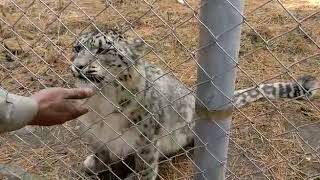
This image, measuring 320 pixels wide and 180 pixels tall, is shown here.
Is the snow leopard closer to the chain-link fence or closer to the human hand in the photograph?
the chain-link fence

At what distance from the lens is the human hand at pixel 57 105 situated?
220 cm

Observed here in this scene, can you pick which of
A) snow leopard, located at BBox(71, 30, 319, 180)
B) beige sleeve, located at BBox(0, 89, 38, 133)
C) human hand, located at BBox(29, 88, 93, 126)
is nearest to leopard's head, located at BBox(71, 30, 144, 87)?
snow leopard, located at BBox(71, 30, 319, 180)

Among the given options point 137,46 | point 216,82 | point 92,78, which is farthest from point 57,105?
point 137,46

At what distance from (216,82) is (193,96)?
142cm

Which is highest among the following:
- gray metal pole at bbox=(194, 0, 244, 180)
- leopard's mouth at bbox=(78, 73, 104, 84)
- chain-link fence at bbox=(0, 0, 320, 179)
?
gray metal pole at bbox=(194, 0, 244, 180)

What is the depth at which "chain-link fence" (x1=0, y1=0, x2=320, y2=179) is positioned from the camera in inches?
98.0

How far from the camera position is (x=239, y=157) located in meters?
3.59

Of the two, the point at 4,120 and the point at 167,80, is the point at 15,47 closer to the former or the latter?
the point at 167,80

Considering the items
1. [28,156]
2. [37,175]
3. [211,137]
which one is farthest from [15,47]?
[211,137]

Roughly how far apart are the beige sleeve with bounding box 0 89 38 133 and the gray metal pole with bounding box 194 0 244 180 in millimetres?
665

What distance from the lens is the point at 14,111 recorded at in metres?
2.05

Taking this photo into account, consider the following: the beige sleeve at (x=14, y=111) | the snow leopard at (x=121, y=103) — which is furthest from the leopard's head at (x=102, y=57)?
the beige sleeve at (x=14, y=111)

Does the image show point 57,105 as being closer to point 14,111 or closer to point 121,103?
point 14,111

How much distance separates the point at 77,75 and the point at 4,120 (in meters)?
1.17
